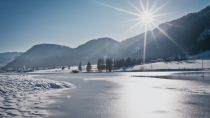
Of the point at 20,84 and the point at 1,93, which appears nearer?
the point at 1,93

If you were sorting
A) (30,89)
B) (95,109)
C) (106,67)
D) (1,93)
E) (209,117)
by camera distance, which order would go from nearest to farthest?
(209,117), (95,109), (1,93), (30,89), (106,67)

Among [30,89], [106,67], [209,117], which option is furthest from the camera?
[106,67]

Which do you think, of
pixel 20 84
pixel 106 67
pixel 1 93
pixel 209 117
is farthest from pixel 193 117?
pixel 106 67

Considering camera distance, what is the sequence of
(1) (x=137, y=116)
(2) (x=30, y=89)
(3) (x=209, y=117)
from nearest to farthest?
(3) (x=209, y=117) → (1) (x=137, y=116) → (2) (x=30, y=89)

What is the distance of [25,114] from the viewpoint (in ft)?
53.3

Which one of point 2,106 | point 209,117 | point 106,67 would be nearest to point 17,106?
point 2,106

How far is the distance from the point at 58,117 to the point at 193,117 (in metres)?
7.97

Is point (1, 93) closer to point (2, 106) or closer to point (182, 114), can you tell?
point (2, 106)

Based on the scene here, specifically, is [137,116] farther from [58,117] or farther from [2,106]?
[2,106]

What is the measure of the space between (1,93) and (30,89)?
542 centimetres

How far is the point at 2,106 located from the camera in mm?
19125

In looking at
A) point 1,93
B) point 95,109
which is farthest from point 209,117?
point 1,93

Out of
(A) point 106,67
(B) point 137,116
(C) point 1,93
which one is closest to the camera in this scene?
(B) point 137,116

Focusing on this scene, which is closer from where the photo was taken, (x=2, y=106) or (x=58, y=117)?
(x=58, y=117)
